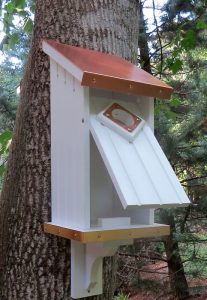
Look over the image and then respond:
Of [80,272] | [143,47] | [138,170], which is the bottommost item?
[80,272]

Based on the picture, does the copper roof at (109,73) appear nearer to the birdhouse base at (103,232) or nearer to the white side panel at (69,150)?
the white side panel at (69,150)

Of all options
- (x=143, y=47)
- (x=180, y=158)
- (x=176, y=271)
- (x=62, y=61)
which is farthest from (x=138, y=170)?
(x=143, y=47)

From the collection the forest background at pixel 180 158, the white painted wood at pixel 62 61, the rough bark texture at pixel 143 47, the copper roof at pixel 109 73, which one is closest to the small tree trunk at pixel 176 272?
the forest background at pixel 180 158

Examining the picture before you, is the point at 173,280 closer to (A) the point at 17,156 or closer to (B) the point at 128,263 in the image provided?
(B) the point at 128,263

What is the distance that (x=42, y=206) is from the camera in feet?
4.55

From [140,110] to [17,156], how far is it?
49 cm

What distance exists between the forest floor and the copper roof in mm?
3528

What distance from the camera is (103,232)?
45.2 inches

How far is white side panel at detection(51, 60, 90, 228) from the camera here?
4.09 ft

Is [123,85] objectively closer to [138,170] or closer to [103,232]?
[138,170]

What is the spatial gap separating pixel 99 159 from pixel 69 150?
17cm

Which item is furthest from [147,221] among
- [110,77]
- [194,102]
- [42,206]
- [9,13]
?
[194,102]

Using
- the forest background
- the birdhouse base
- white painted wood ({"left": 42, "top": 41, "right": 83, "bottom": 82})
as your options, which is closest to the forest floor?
the forest background

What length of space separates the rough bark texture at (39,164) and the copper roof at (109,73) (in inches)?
3.6
